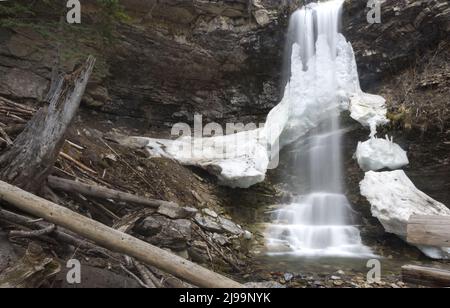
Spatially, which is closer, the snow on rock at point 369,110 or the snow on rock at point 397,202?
the snow on rock at point 397,202

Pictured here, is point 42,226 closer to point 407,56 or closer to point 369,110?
point 369,110

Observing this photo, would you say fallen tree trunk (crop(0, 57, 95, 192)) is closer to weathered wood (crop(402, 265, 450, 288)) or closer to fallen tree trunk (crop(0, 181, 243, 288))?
fallen tree trunk (crop(0, 181, 243, 288))

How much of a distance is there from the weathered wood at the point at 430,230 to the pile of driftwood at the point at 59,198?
2.00 m

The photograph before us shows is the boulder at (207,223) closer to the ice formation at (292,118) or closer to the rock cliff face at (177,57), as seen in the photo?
the ice formation at (292,118)

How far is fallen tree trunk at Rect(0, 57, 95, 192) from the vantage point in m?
3.74

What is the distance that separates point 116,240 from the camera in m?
2.94

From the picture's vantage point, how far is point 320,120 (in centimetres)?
1015

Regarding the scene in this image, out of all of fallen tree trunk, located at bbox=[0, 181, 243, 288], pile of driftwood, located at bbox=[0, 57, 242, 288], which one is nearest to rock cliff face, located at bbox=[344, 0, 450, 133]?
pile of driftwood, located at bbox=[0, 57, 242, 288]

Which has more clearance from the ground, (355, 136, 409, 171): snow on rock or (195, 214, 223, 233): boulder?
(355, 136, 409, 171): snow on rock

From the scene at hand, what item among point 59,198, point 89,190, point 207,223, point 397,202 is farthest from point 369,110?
point 59,198

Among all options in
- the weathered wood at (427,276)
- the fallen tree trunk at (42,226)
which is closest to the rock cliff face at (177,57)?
the fallen tree trunk at (42,226)

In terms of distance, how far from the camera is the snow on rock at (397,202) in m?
6.63

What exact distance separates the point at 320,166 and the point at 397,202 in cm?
266
